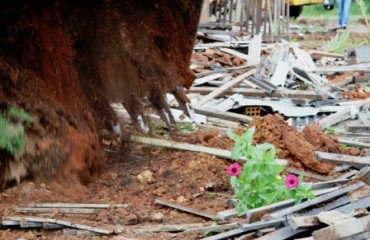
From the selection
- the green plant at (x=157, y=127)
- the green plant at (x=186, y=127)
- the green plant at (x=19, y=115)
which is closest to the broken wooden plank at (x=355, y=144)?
the green plant at (x=186, y=127)

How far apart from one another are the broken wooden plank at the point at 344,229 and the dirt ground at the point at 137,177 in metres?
1.13

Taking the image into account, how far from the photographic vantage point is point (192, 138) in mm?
7852

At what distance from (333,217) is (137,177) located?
254cm

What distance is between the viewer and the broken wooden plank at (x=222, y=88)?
1082 cm

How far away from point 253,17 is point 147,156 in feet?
39.9

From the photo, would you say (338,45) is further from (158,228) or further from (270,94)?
(158,228)

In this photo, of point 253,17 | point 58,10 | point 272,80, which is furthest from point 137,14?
point 253,17

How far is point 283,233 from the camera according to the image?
4676mm

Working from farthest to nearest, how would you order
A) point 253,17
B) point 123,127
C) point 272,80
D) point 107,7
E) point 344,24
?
point 344,24 < point 253,17 < point 272,80 < point 123,127 < point 107,7

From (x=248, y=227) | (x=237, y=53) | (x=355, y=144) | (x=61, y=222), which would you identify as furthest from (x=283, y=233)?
(x=237, y=53)

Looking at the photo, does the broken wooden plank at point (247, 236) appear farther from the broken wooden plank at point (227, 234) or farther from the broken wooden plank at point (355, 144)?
the broken wooden plank at point (355, 144)

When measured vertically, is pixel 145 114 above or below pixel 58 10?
below

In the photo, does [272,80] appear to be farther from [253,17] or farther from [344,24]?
[344,24]

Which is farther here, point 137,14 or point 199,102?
point 199,102
